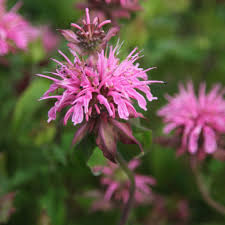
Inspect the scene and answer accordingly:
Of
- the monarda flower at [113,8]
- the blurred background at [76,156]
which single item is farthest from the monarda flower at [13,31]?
the monarda flower at [113,8]

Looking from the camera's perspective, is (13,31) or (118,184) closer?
(118,184)

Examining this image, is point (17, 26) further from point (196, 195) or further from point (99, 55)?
point (196, 195)

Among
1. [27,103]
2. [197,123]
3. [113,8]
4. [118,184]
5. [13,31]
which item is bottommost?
[118,184]

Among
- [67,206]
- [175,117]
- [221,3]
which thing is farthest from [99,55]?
[221,3]

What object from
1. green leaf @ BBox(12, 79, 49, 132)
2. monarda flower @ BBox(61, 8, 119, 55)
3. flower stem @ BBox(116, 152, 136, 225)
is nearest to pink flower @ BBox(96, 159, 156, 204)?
flower stem @ BBox(116, 152, 136, 225)

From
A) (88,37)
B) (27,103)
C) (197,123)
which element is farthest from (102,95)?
(27,103)

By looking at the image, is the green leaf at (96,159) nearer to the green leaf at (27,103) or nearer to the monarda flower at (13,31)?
the green leaf at (27,103)

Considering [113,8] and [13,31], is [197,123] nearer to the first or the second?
[113,8]

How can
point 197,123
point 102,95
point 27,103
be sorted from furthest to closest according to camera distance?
point 27,103, point 197,123, point 102,95
